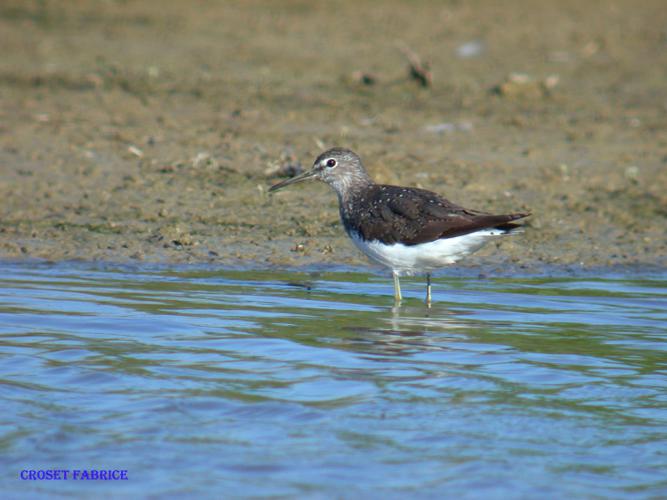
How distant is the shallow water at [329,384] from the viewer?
614cm

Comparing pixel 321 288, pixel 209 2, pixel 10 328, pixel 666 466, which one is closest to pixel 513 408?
pixel 666 466

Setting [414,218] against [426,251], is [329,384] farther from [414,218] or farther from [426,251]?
[414,218]

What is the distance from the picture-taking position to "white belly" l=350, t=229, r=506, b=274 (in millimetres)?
9336

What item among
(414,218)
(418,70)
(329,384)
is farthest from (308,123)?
(329,384)

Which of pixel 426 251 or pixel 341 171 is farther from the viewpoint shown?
pixel 341 171

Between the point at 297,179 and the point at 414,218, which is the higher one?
the point at 297,179

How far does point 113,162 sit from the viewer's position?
41.7 feet

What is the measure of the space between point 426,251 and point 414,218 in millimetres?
333

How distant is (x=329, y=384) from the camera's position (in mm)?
7496

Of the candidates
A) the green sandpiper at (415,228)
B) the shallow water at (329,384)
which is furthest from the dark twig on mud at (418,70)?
the shallow water at (329,384)

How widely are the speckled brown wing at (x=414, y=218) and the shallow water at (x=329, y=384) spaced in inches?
22.8

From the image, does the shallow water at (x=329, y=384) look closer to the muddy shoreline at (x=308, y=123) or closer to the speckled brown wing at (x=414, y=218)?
the speckled brown wing at (x=414, y=218)

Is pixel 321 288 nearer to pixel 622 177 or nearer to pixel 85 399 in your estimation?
pixel 85 399

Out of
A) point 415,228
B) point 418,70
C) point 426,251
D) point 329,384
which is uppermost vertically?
point 418,70
